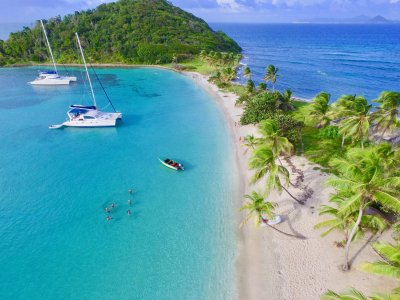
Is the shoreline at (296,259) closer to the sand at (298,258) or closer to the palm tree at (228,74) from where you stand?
the sand at (298,258)

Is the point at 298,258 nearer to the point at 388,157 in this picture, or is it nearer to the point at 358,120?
the point at 388,157

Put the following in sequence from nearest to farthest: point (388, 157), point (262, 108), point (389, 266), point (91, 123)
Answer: point (389, 266)
point (388, 157)
point (262, 108)
point (91, 123)

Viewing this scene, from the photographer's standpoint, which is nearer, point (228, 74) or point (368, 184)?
point (368, 184)

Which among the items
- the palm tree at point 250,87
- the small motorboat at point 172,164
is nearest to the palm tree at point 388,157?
the small motorboat at point 172,164

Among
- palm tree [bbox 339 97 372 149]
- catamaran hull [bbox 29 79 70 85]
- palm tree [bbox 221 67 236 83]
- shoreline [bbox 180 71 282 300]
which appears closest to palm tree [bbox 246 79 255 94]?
palm tree [bbox 221 67 236 83]

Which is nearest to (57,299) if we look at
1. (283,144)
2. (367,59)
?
(283,144)

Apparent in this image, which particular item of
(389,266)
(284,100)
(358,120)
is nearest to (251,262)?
(389,266)

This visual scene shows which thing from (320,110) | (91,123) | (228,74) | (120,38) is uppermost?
(120,38)
